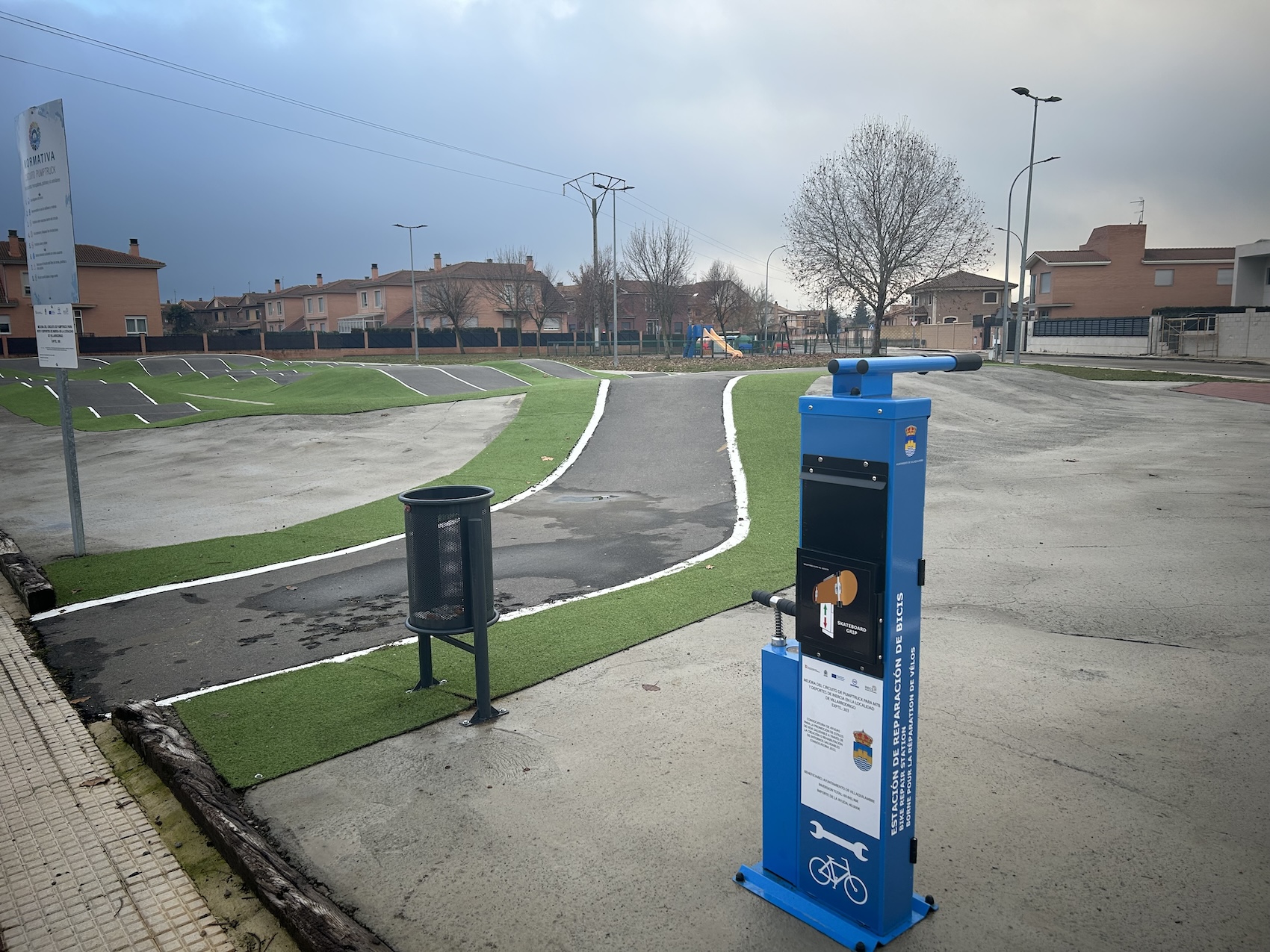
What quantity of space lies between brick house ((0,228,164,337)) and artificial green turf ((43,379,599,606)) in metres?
59.0

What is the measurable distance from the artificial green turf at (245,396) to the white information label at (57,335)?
40.3 feet

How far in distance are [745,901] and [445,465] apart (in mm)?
12742

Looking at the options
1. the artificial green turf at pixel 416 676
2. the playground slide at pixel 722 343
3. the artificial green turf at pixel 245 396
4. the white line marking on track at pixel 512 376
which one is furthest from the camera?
the playground slide at pixel 722 343

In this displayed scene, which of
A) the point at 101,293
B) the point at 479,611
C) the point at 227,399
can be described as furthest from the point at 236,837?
the point at 101,293

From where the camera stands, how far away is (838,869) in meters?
3.21

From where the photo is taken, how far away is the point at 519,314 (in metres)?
75.9

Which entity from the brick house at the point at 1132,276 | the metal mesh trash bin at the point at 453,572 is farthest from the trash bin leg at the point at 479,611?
the brick house at the point at 1132,276

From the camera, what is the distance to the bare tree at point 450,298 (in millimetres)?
73312

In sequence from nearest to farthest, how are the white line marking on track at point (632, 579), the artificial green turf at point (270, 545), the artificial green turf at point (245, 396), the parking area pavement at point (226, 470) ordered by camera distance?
the white line marking on track at point (632, 579)
the artificial green turf at point (270, 545)
the parking area pavement at point (226, 470)
the artificial green turf at point (245, 396)

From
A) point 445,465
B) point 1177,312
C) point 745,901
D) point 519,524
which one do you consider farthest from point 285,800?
point 1177,312

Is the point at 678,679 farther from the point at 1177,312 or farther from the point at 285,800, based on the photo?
the point at 1177,312

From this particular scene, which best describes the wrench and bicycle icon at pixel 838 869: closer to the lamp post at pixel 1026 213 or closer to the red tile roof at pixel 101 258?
the lamp post at pixel 1026 213

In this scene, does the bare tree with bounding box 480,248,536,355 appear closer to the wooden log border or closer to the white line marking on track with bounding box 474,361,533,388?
the white line marking on track with bounding box 474,361,533,388

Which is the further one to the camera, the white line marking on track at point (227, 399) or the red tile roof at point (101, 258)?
the red tile roof at point (101, 258)
